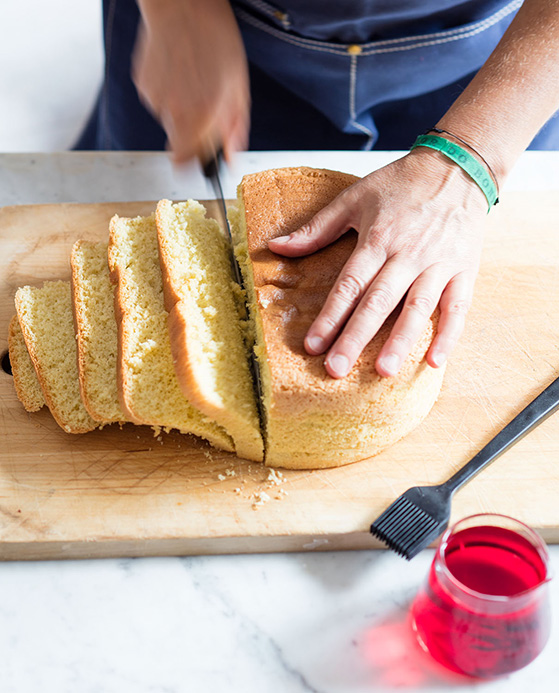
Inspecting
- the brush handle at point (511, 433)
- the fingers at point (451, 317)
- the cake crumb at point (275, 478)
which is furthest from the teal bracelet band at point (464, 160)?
the cake crumb at point (275, 478)

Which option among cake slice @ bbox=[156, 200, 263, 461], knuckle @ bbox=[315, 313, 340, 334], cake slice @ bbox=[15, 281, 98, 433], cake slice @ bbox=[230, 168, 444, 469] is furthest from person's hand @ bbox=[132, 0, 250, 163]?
knuckle @ bbox=[315, 313, 340, 334]

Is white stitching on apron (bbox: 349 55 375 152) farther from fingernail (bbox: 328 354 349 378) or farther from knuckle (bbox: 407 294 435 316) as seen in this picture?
fingernail (bbox: 328 354 349 378)

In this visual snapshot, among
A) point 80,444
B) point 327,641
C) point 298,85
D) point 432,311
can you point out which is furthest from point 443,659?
point 298,85

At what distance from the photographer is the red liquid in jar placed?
1.45 meters

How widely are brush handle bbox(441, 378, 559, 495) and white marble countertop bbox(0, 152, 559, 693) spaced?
0.73 feet

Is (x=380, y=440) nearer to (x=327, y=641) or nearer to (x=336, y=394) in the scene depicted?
(x=336, y=394)

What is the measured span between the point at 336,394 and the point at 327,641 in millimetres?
602

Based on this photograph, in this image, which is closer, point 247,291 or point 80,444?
point 80,444

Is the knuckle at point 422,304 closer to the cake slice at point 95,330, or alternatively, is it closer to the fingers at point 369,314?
the fingers at point 369,314

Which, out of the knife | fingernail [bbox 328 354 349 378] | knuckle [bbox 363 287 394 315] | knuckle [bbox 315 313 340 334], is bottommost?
the knife

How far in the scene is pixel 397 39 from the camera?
2.72 meters

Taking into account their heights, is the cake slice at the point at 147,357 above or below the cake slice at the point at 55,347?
above

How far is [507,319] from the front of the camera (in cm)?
240

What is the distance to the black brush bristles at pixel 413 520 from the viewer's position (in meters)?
1.75
